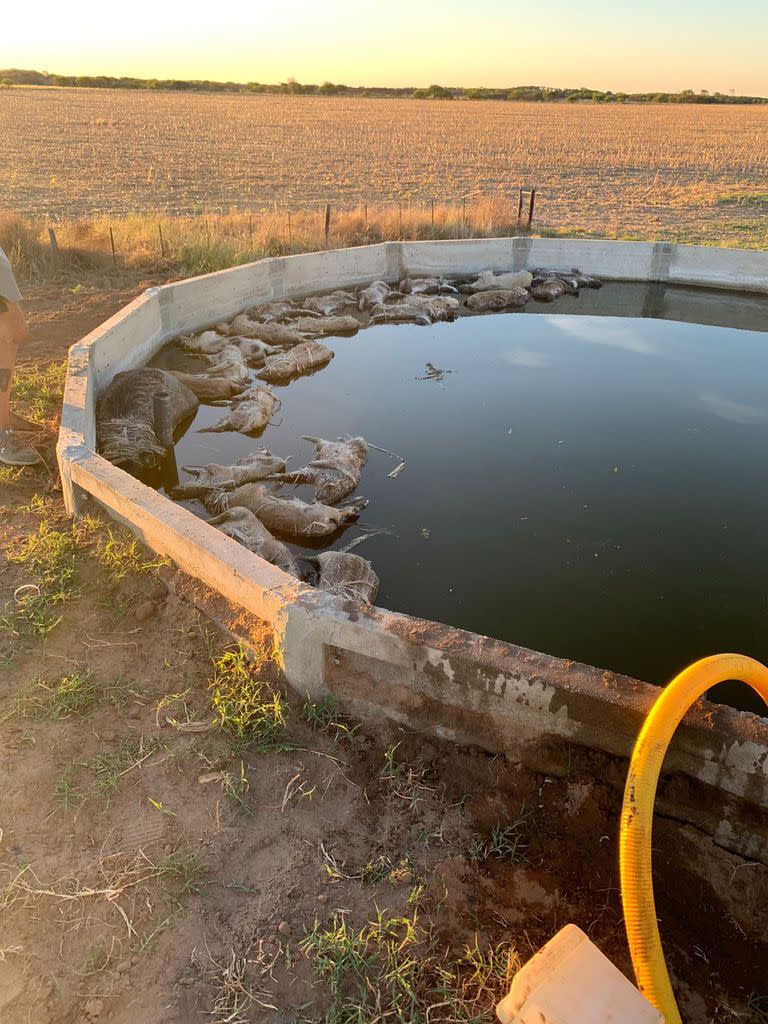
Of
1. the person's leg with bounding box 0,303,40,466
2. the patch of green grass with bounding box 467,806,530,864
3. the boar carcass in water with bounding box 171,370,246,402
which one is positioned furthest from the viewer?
the boar carcass in water with bounding box 171,370,246,402

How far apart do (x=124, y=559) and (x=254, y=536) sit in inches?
46.1

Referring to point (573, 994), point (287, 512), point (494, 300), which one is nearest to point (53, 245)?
point (494, 300)

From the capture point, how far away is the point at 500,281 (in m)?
13.3

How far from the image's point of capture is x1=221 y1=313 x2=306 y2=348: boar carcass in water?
10438 millimetres

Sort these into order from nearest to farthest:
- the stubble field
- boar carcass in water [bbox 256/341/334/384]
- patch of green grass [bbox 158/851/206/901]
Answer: patch of green grass [bbox 158/851/206/901], boar carcass in water [bbox 256/341/334/384], the stubble field

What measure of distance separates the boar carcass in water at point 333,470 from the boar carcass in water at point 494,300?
6.00 metres

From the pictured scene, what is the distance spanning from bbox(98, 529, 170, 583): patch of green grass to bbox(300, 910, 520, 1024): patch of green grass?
8.23 feet

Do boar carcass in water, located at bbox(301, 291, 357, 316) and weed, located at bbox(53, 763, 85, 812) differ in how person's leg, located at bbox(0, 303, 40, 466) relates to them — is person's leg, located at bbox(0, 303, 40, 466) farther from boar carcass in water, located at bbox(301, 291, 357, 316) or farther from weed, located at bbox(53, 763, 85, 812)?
boar carcass in water, located at bbox(301, 291, 357, 316)

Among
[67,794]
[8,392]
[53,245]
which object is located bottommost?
[67,794]

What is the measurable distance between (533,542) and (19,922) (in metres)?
4.36

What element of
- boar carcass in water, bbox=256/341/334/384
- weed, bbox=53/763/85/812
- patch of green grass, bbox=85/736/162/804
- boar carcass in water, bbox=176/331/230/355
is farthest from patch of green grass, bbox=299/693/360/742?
boar carcass in water, bbox=176/331/230/355

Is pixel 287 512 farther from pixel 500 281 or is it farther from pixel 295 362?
Answer: pixel 500 281

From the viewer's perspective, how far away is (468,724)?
133 inches

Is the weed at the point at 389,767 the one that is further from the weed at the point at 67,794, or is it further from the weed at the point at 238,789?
the weed at the point at 67,794
